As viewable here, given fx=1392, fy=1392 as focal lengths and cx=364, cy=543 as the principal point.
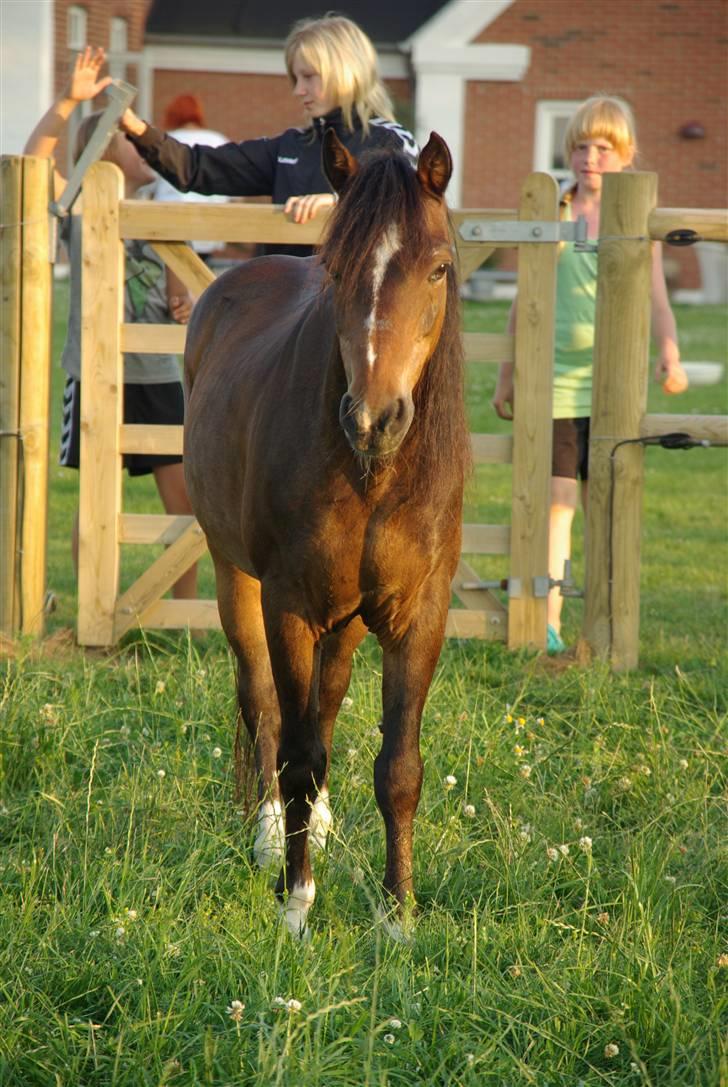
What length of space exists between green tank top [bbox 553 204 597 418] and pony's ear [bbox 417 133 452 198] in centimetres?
303

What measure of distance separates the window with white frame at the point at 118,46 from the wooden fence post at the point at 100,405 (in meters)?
20.4

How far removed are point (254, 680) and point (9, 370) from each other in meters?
2.25

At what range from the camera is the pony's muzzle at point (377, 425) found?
2.98 m

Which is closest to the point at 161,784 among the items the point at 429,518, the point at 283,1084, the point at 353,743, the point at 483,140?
the point at 353,743

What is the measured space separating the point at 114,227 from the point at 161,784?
2.84 m

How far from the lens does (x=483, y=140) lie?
25.2m

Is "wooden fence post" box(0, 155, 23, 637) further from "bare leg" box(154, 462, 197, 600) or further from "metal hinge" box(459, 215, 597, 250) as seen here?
"metal hinge" box(459, 215, 597, 250)

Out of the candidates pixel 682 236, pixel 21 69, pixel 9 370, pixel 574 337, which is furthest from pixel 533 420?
pixel 21 69

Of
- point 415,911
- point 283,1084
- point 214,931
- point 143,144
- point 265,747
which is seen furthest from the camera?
point 143,144

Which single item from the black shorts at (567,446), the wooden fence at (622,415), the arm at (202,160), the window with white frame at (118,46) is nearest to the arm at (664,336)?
the wooden fence at (622,415)

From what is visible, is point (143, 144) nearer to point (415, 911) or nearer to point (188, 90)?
point (415, 911)

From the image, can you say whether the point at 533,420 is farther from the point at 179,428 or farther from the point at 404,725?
the point at 404,725

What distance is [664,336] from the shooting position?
6195 mm

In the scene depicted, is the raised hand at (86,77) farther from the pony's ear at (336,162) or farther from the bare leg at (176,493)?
the pony's ear at (336,162)
